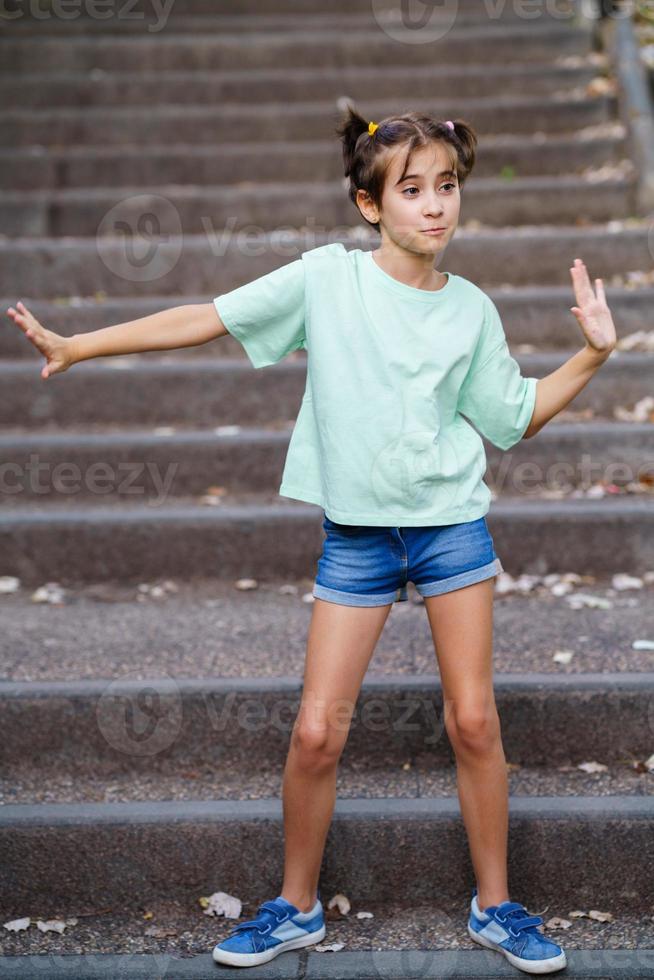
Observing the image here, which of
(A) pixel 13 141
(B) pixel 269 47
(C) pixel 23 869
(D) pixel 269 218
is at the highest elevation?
(B) pixel 269 47

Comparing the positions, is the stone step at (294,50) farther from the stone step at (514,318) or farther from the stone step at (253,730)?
the stone step at (253,730)

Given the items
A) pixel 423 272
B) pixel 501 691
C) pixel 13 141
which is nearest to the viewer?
pixel 423 272

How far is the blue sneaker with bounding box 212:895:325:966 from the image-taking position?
8.25ft

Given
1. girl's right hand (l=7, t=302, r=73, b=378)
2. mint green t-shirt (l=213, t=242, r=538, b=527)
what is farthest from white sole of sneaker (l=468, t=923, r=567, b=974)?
girl's right hand (l=7, t=302, r=73, b=378)

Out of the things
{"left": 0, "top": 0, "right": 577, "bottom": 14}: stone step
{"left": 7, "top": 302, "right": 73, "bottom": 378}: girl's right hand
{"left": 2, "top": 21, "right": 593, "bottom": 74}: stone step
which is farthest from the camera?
{"left": 0, "top": 0, "right": 577, "bottom": 14}: stone step

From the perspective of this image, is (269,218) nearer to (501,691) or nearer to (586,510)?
(586,510)

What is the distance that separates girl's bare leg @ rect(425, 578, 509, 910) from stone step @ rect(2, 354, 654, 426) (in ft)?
7.32

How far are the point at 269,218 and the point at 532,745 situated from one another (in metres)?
3.40

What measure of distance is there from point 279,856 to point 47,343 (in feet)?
4.52

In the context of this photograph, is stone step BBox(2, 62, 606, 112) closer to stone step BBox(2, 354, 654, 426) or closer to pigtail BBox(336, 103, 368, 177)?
stone step BBox(2, 354, 654, 426)

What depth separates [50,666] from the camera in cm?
330

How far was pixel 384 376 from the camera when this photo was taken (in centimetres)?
238

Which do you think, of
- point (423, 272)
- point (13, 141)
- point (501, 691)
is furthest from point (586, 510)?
point (13, 141)

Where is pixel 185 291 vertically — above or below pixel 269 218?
below
